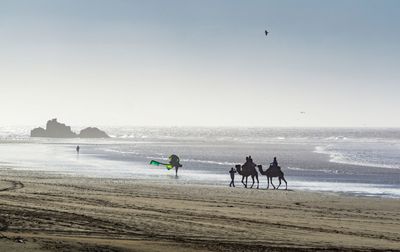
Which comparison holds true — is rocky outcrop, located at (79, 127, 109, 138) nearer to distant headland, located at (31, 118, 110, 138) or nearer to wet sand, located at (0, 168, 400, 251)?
distant headland, located at (31, 118, 110, 138)

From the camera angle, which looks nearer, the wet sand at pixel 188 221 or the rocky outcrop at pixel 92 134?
the wet sand at pixel 188 221

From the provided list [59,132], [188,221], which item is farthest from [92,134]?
[188,221]

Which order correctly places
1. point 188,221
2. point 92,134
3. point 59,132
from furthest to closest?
point 92,134, point 59,132, point 188,221

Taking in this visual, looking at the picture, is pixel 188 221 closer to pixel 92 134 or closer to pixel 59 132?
pixel 59 132

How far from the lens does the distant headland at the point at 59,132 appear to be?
192500 millimetres

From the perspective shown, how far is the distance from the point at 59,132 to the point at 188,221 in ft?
601

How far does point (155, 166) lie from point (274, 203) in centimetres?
2878

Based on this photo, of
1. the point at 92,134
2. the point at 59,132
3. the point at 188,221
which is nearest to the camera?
the point at 188,221

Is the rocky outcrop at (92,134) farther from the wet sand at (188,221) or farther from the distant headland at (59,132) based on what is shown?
the wet sand at (188,221)

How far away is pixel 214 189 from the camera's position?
1256 inches

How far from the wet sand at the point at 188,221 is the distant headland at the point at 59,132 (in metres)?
168

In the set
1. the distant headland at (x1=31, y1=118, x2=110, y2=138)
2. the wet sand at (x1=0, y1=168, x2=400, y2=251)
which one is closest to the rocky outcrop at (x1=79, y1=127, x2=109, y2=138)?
the distant headland at (x1=31, y1=118, x2=110, y2=138)

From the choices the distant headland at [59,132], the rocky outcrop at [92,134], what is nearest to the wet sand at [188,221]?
the distant headland at [59,132]

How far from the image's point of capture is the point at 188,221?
17.6 metres
